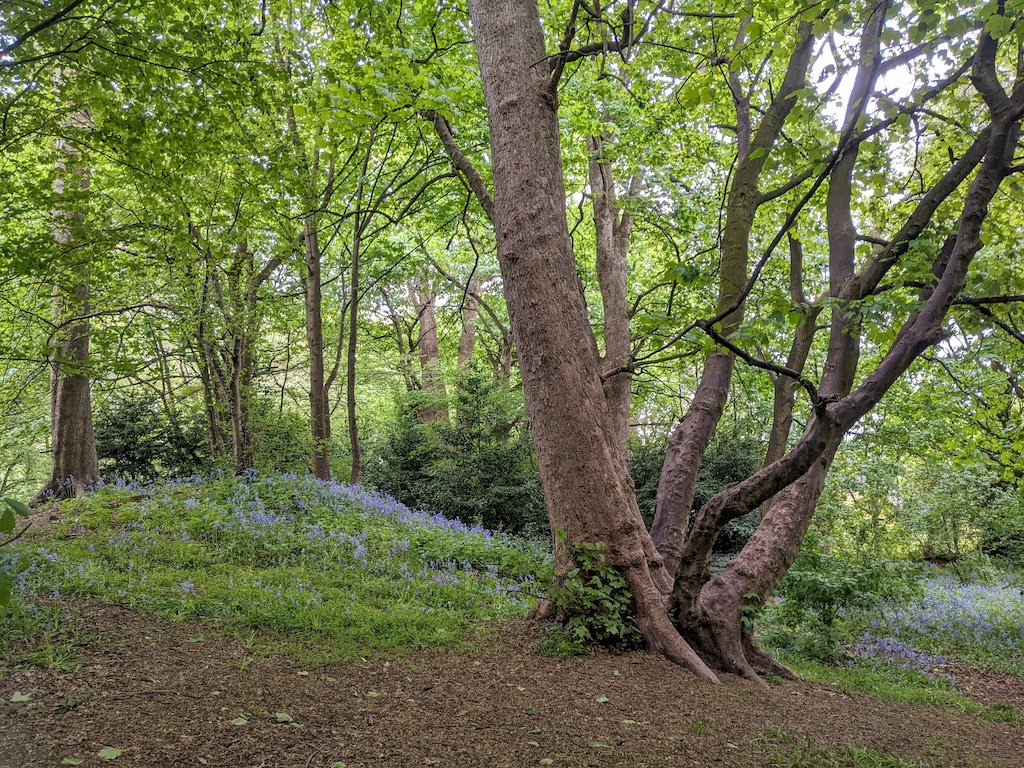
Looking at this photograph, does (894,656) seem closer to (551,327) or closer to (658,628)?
(658,628)

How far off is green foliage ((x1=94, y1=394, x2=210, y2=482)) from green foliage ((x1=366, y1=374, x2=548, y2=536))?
3.82 m

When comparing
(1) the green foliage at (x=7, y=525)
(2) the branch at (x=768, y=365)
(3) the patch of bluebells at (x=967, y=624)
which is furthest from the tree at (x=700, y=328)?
(3) the patch of bluebells at (x=967, y=624)

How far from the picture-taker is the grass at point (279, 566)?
423 cm

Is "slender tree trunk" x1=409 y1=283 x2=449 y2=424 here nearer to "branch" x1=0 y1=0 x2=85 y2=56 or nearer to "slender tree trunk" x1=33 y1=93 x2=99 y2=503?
"slender tree trunk" x1=33 y1=93 x2=99 y2=503

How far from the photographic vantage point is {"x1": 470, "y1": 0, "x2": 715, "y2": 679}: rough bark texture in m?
4.05

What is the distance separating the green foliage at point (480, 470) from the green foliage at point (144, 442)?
3.82 meters

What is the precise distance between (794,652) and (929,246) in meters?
4.24

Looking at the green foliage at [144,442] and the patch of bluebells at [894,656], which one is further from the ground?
the green foliage at [144,442]

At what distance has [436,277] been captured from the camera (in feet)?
61.0

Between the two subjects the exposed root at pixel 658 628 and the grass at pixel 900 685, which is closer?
the exposed root at pixel 658 628

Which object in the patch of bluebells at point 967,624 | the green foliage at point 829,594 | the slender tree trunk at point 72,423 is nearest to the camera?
the green foliage at point 829,594

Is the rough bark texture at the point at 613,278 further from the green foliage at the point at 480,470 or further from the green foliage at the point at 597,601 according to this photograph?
the green foliage at the point at 597,601

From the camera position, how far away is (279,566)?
579cm

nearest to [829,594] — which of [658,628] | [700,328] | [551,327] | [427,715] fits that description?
[658,628]
